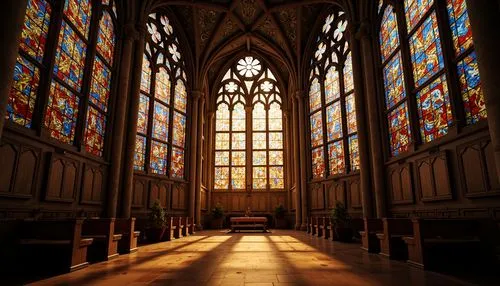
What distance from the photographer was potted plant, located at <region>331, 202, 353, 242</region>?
36.3ft

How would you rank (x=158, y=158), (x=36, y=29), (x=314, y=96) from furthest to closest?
(x=314, y=96) → (x=158, y=158) → (x=36, y=29)

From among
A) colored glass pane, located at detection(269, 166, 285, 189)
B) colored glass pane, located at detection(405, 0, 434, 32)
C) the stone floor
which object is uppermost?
colored glass pane, located at detection(405, 0, 434, 32)

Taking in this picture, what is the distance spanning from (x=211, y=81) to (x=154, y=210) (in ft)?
51.0

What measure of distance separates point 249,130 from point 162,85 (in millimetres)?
9131

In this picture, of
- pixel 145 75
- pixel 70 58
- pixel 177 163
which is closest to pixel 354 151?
pixel 177 163

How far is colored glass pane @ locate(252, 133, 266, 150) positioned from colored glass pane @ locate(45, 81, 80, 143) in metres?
15.4

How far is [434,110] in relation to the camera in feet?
29.1

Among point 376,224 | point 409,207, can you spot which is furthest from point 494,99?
point 409,207

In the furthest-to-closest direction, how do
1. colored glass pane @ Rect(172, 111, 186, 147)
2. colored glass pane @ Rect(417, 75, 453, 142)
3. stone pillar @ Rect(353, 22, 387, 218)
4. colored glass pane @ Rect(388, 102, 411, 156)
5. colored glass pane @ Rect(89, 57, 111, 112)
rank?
colored glass pane @ Rect(172, 111, 186, 147) → stone pillar @ Rect(353, 22, 387, 218) → colored glass pane @ Rect(89, 57, 111, 112) → colored glass pane @ Rect(388, 102, 411, 156) → colored glass pane @ Rect(417, 75, 453, 142)

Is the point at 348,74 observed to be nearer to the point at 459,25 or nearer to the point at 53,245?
the point at 459,25

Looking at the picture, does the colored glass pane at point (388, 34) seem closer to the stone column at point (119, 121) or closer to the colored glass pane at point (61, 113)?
the stone column at point (119, 121)

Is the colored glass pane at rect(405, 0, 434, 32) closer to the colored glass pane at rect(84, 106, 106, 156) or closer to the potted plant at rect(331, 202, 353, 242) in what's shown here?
the potted plant at rect(331, 202, 353, 242)

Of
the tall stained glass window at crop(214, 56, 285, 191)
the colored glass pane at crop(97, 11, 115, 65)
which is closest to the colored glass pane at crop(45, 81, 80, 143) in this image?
the colored glass pane at crop(97, 11, 115, 65)

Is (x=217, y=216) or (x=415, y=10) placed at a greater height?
(x=415, y=10)
